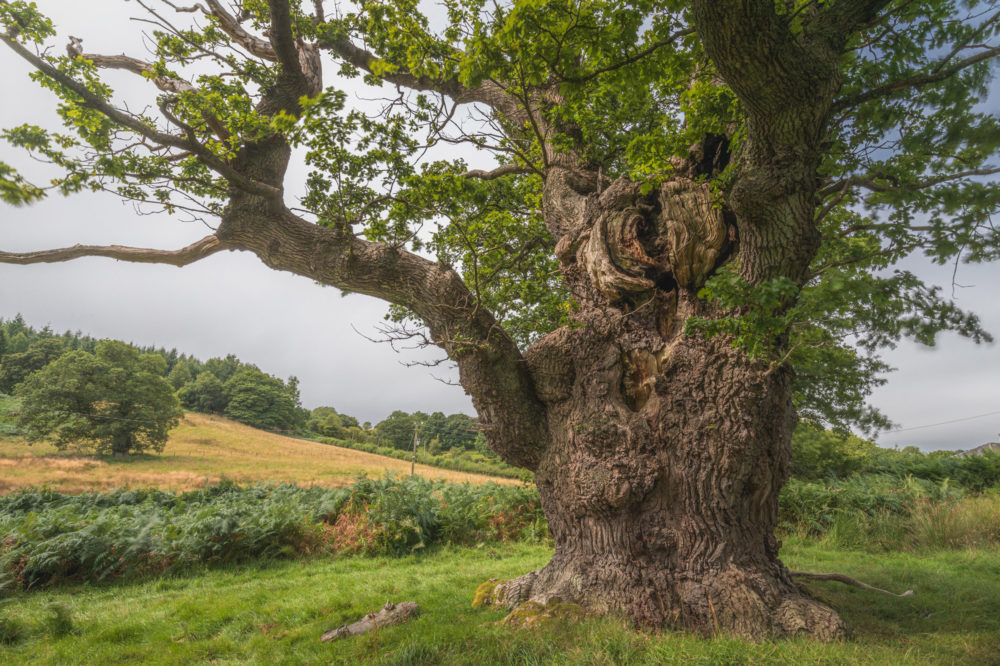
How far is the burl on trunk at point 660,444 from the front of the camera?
169 inches

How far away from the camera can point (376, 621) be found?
15.0 ft

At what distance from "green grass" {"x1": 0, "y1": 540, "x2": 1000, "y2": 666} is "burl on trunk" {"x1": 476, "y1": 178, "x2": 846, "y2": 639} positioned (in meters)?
0.51

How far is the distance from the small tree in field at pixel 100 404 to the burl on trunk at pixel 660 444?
3387cm

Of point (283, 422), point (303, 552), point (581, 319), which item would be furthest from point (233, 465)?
point (283, 422)

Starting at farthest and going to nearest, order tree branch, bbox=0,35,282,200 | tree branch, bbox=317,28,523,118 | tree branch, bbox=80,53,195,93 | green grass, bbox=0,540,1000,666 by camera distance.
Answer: tree branch, bbox=317,28,523,118
tree branch, bbox=80,53,195,93
tree branch, bbox=0,35,282,200
green grass, bbox=0,540,1000,666

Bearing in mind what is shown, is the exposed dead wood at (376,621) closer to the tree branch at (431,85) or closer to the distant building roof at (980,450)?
the tree branch at (431,85)

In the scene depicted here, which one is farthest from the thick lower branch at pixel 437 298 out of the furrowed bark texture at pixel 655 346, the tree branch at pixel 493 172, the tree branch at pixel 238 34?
the tree branch at pixel 238 34

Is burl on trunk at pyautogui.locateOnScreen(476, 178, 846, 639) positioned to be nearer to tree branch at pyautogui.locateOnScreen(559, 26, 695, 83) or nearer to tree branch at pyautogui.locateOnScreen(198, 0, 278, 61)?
tree branch at pyautogui.locateOnScreen(559, 26, 695, 83)

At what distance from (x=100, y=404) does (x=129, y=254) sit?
3215 cm

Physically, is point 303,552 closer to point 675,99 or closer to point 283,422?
point 675,99

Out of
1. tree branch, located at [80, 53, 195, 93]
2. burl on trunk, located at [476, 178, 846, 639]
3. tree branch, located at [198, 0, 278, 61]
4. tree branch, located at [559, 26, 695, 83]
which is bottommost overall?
burl on trunk, located at [476, 178, 846, 639]

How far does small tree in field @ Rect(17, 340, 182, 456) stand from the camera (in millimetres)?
26781

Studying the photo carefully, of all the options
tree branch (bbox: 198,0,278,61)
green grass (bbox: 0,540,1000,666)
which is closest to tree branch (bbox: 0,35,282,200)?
tree branch (bbox: 198,0,278,61)

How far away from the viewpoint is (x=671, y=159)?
5184mm
